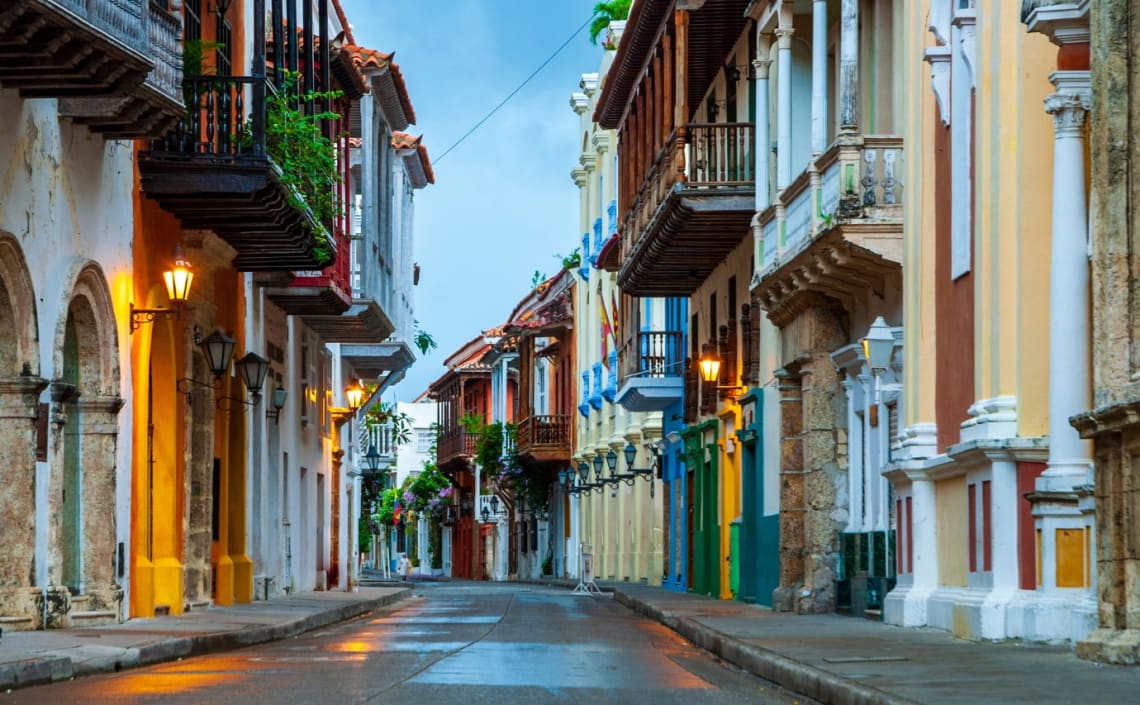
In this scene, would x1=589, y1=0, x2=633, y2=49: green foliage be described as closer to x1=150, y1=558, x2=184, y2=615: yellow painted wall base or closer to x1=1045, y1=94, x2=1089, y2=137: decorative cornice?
x1=150, y1=558, x2=184, y2=615: yellow painted wall base

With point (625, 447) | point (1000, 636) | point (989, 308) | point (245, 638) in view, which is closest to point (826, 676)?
point (1000, 636)

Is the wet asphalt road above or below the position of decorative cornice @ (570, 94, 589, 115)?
below

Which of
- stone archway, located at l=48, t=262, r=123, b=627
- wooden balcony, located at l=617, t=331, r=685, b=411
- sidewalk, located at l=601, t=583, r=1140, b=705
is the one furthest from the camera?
wooden balcony, located at l=617, t=331, r=685, b=411

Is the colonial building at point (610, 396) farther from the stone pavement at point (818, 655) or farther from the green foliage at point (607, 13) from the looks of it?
the stone pavement at point (818, 655)

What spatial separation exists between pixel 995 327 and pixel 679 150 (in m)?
12.2

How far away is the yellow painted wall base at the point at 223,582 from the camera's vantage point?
27.2 meters

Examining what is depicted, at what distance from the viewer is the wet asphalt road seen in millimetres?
11891

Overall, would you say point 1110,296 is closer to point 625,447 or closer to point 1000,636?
point 1000,636

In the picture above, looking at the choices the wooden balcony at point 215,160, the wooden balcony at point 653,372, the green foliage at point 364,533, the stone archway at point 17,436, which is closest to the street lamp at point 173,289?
the wooden balcony at point 215,160

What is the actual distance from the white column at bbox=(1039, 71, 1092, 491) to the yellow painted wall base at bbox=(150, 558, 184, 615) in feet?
39.0

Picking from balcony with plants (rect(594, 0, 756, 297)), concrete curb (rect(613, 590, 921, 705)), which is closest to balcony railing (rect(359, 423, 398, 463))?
balcony with plants (rect(594, 0, 756, 297))

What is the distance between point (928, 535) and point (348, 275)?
51.5 ft

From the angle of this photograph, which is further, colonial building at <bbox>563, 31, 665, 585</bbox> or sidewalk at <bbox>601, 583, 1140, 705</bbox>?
colonial building at <bbox>563, 31, 665, 585</bbox>

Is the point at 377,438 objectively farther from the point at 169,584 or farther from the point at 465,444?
the point at 169,584
